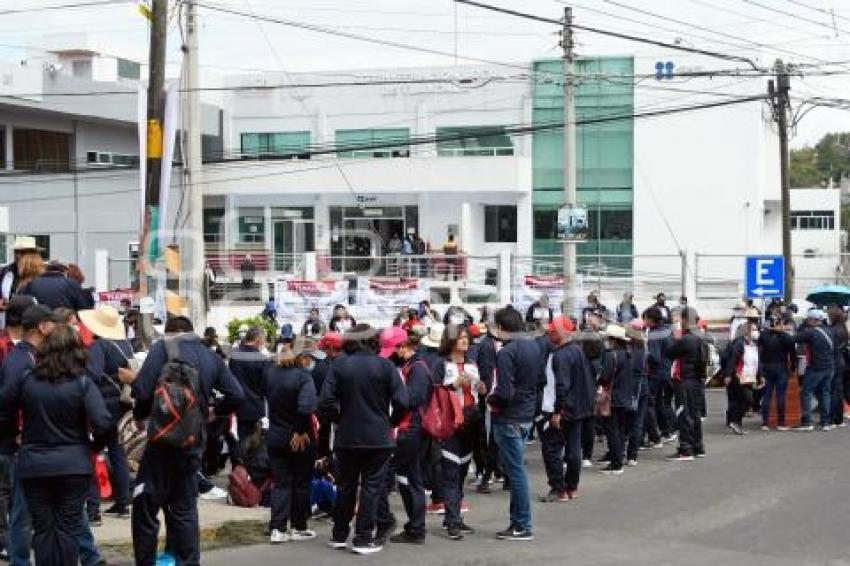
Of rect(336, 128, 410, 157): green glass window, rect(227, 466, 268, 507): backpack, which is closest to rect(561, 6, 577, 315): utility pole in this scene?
rect(227, 466, 268, 507): backpack

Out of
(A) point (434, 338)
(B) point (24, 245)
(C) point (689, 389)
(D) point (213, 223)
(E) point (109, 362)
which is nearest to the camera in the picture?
(E) point (109, 362)

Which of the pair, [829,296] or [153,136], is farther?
[829,296]

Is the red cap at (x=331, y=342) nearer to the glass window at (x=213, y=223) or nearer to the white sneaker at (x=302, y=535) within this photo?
the white sneaker at (x=302, y=535)

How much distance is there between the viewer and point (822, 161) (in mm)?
122500

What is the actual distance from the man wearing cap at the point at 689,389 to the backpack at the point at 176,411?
836cm

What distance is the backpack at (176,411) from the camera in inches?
309

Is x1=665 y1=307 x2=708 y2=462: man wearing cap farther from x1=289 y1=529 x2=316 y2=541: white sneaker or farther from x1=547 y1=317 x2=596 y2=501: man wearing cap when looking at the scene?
x1=289 y1=529 x2=316 y2=541: white sneaker

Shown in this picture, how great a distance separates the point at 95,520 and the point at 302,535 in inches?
70.9

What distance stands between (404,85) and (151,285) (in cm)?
2473

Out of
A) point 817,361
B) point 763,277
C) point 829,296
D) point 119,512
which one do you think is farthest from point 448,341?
point 829,296

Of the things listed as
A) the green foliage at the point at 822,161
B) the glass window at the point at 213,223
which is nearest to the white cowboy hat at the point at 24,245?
the glass window at the point at 213,223

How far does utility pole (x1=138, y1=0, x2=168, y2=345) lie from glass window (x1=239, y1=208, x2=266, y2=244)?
30.5 meters

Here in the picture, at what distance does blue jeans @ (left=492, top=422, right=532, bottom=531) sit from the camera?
33.5 ft

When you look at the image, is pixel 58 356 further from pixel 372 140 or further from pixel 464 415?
pixel 372 140
